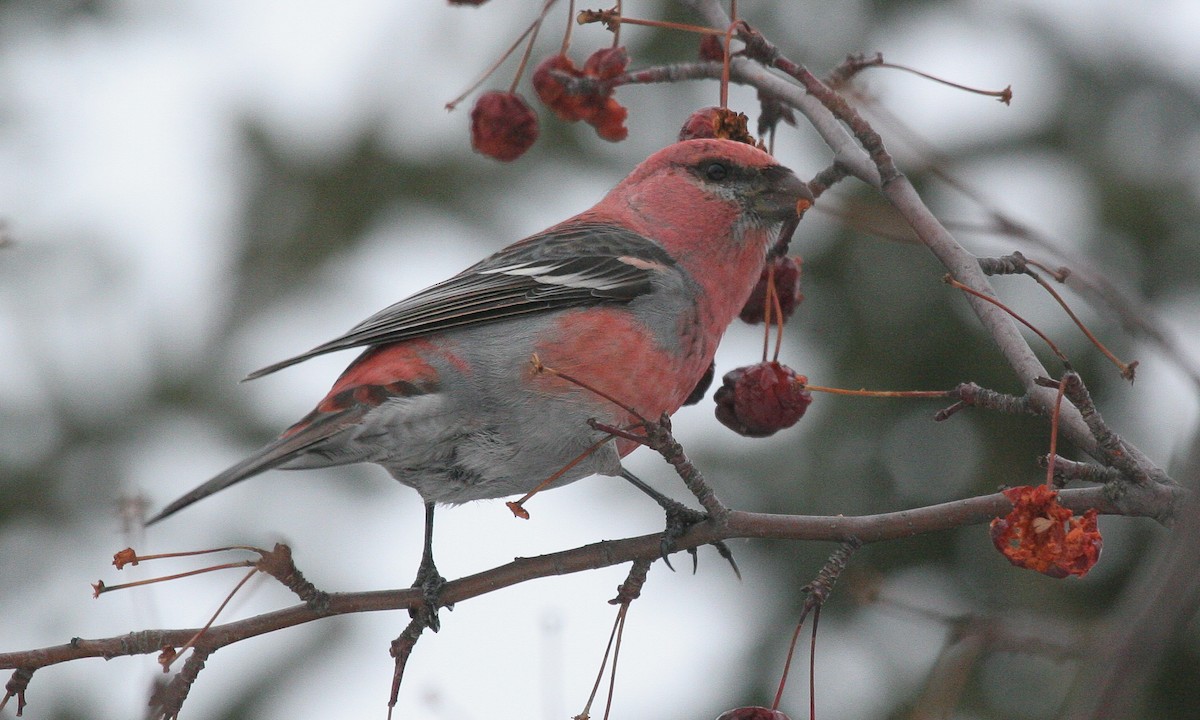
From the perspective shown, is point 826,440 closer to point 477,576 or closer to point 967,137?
point 967,137

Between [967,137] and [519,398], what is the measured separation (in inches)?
143

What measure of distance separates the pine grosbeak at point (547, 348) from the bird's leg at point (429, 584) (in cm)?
1

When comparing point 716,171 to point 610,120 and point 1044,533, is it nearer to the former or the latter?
point 610,120

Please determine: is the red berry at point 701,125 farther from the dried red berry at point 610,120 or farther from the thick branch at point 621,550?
the thick branch at point 621,550

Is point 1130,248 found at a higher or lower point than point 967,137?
lower

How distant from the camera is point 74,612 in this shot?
529 cm

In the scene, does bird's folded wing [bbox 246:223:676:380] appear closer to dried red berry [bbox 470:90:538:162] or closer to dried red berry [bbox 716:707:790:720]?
dried red berry [bbox 470:90:538:162]

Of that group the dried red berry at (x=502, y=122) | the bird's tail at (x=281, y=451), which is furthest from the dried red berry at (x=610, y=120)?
the bird's tail at (x=281, y=451)

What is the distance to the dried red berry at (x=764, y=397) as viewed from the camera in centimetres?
294

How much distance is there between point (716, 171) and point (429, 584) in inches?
59.5

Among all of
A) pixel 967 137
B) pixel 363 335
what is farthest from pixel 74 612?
pixel 967 137

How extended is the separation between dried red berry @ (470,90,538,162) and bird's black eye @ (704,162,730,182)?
61 centimetres

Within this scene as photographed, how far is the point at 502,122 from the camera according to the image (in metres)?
3.31

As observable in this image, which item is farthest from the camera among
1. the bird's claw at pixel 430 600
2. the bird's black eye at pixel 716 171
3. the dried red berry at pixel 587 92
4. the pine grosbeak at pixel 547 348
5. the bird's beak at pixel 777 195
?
the bird's black eye at pixel 716 171
